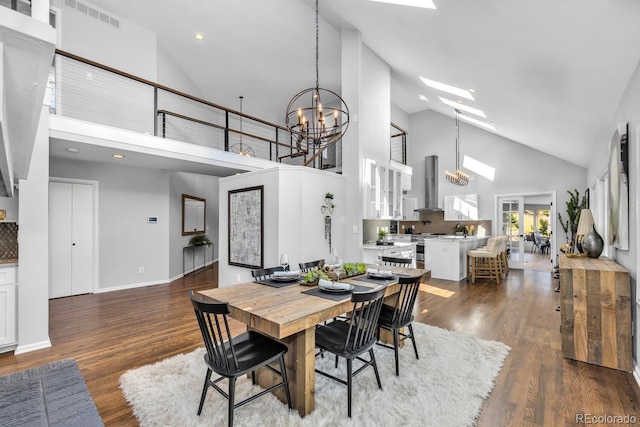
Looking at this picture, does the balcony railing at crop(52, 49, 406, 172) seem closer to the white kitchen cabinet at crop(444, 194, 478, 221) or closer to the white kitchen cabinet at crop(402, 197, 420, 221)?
the white kitchen cabinet at crop(402, 197, 420, 221)

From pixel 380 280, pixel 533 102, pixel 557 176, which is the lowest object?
pixel 380 280

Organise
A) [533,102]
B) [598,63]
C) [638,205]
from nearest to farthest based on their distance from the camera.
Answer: [638,205]
[598,63]
[533,102]

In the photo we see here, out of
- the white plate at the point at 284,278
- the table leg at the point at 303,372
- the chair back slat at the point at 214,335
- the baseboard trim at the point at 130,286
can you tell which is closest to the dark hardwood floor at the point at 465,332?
the baseboard trim at the point at 130,286

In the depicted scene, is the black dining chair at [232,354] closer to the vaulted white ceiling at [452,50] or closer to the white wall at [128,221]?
the vaulted white ceiling at [452,50]

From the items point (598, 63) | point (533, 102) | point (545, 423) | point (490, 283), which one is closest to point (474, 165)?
point (490, 283)

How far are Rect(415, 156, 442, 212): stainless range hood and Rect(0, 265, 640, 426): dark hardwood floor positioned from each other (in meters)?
3.91

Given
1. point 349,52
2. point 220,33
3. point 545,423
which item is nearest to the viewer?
point 545,423

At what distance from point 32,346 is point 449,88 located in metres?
7.22

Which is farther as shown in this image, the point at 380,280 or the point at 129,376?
the point at 380,280

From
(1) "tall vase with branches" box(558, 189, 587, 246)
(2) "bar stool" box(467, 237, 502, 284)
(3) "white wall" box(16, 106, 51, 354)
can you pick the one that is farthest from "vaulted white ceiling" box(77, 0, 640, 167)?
(3) "white wall" box(16, 106, 51, 354)

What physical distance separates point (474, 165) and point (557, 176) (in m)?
2.06

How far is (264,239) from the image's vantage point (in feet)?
15.7

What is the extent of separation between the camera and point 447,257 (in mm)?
6820

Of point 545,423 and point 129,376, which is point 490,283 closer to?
point 545,423
